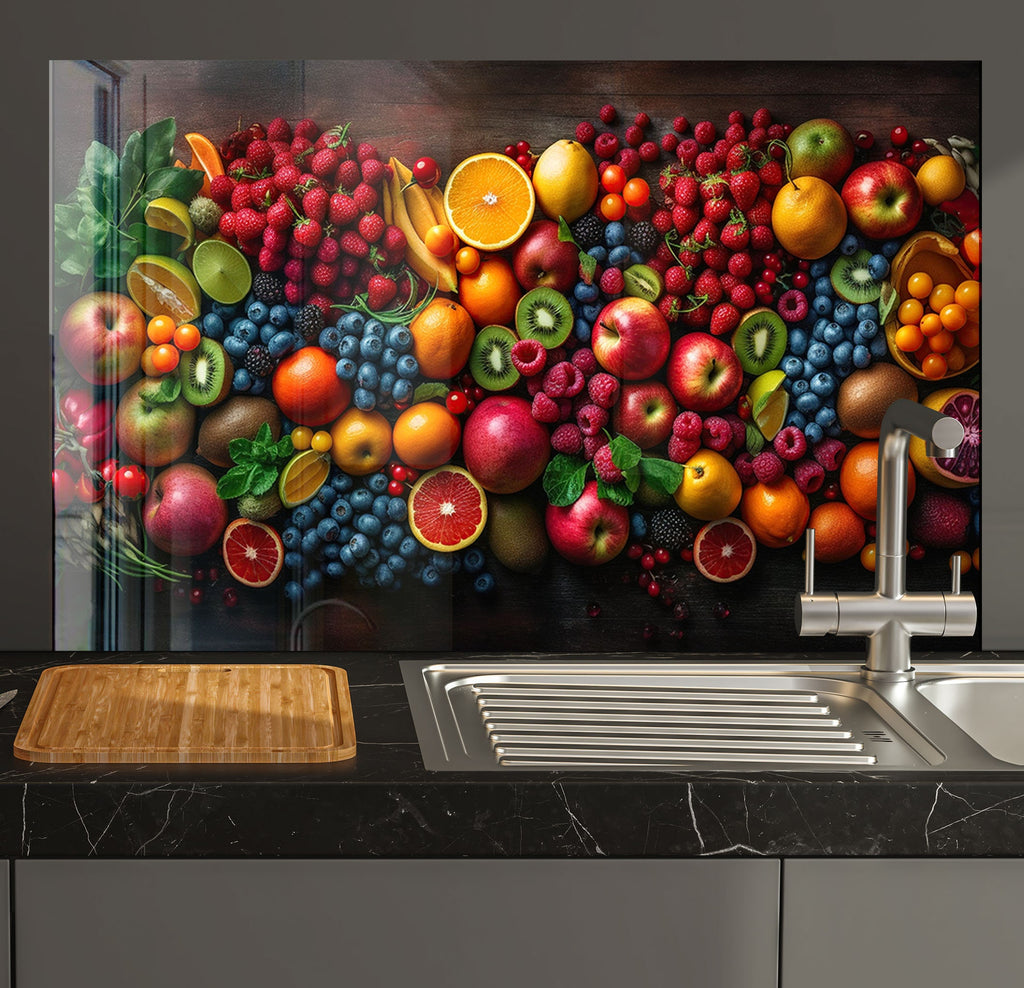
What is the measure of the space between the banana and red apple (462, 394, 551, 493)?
0.16 metres

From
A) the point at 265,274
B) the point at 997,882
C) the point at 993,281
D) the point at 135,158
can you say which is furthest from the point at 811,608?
the point at 135,158

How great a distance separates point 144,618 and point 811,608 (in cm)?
84

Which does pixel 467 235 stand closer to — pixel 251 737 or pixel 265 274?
pixel 265 274

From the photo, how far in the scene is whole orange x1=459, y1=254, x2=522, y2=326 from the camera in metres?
1.54

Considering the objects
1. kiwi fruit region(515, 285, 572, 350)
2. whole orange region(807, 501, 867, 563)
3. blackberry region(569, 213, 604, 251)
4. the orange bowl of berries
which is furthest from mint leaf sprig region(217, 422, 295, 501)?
the orange bowl of berries

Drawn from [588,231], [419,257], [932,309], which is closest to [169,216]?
[419,257]

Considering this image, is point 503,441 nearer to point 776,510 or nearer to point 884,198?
point 776,510

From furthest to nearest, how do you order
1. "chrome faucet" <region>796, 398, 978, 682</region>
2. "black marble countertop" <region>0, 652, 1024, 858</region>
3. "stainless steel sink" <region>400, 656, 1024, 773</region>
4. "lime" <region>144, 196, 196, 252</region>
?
"lime" <region>144, 196, 196, 252</region> < "chrome faucet" <region>796, 398, 978, 682</region> < "stainless steel sink" <region>400, 656, 1024, 773</region> < "black marble countertop" <region>0, 652, 1024, 858</region>

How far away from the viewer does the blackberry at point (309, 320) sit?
1528 millimetres

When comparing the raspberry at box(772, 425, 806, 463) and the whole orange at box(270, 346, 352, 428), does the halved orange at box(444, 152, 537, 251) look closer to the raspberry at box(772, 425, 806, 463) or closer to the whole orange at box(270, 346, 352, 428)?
the whole orange at box(270, 346, 352, 428)

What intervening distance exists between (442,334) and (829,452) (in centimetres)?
52

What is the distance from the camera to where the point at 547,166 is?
153 centimetres

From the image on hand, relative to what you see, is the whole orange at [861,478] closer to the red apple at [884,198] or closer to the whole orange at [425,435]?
the red apple at [884,198]

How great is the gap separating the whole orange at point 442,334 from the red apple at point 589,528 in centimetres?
23
